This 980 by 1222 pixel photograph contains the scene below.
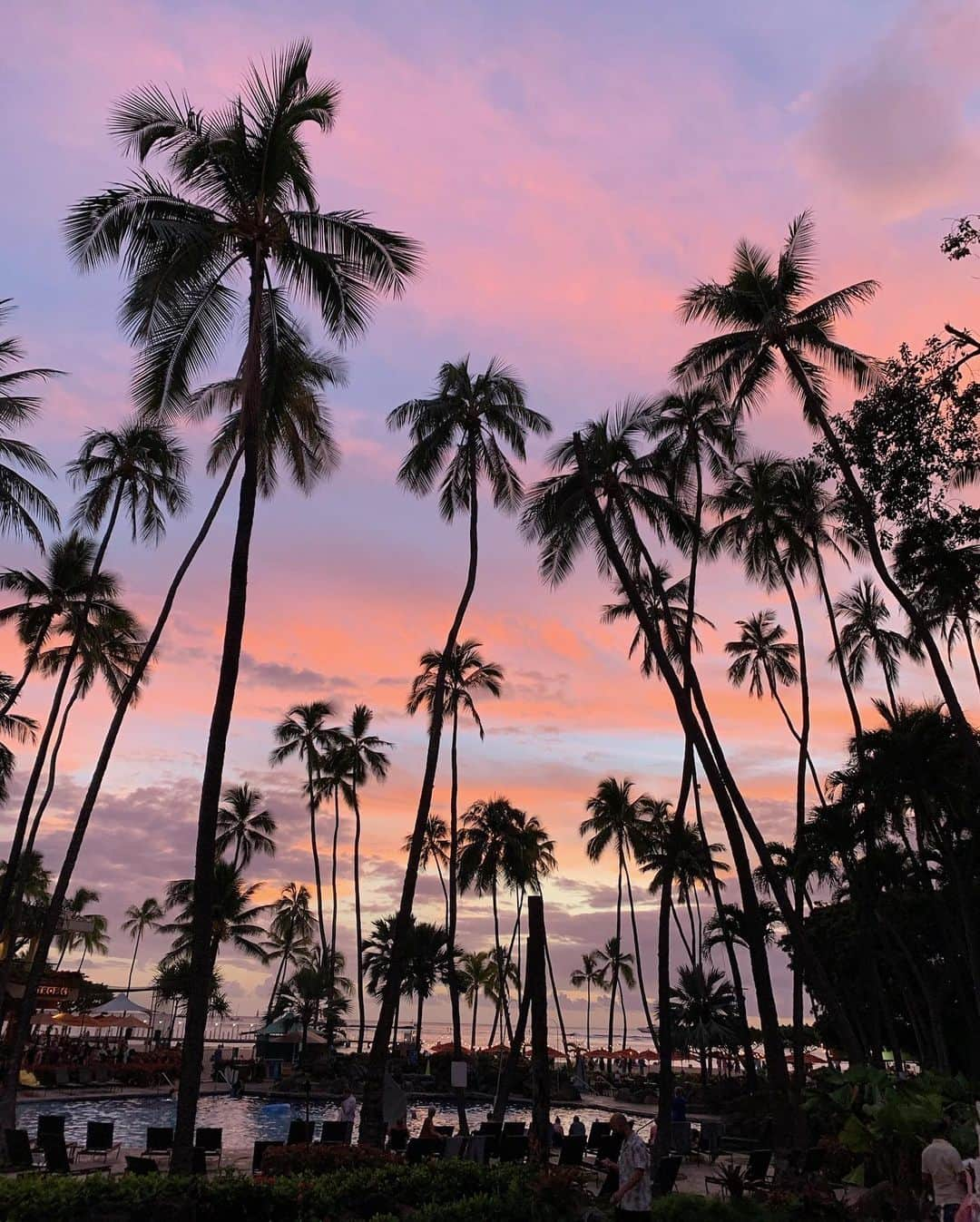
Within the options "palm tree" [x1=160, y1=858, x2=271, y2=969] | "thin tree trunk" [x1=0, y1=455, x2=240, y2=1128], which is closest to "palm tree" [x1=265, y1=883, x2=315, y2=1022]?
"palm tree" [x1=160, y1=858, x2=271, y2=969]

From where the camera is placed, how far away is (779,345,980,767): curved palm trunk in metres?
20.0

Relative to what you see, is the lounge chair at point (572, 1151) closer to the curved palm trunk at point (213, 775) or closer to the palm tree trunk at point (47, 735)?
the curved palm trunk at point (213, 775)

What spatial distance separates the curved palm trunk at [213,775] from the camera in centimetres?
1328

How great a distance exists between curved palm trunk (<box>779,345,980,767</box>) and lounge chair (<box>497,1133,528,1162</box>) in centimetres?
1255

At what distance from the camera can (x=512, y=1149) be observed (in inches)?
730

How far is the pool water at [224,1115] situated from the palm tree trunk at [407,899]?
427 cm

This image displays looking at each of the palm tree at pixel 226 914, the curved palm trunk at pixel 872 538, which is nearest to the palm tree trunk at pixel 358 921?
the palm tree at pixel 226 914

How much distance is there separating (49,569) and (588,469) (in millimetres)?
19138

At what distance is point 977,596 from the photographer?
838 inches

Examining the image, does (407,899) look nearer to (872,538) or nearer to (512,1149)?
(512,1149)

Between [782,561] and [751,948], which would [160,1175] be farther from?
[782,561]

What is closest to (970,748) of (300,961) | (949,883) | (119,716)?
(949,883)

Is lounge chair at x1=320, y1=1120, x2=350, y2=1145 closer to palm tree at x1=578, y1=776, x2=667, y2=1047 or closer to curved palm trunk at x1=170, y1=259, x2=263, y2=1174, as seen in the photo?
curved palm trunk at x1=170, y1=259, x2=263, y2=1174

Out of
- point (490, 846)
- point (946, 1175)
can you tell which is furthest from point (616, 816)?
point (946, 1175)
